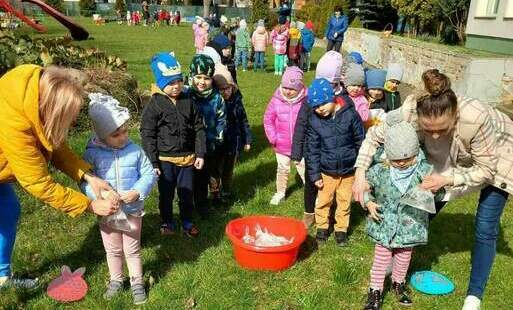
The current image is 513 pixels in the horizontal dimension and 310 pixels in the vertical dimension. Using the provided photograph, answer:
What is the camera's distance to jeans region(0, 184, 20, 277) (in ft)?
10.9

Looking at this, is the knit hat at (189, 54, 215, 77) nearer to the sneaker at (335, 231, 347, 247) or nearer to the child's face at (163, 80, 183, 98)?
the child's face at (163, 80, 183, 98)

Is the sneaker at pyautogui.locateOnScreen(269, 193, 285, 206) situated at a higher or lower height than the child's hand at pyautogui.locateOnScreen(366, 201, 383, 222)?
lower

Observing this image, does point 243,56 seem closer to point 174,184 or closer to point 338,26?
point 338,26

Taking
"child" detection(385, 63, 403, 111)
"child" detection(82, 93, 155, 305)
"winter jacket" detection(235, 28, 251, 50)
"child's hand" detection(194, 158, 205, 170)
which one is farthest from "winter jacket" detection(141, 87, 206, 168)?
"winter jacket" detection(235, 28, 251, 50)

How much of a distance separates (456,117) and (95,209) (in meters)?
2.36

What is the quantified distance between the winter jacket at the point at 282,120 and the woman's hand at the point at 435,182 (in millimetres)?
2205

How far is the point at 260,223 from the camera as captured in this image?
4371 mm

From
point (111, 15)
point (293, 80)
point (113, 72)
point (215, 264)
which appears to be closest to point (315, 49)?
point (113, 72)

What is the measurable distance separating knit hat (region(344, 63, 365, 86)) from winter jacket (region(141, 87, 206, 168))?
175 cm

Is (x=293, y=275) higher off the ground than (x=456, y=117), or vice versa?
(x=456, y=117)

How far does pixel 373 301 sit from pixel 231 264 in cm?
125

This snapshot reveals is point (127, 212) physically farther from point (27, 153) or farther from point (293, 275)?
point (293, 275)

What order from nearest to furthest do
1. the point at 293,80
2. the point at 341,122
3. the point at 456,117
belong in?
1. the point at 456,117
2. the point at 341,122
3. the point at 293,80

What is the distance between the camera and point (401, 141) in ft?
10.2
